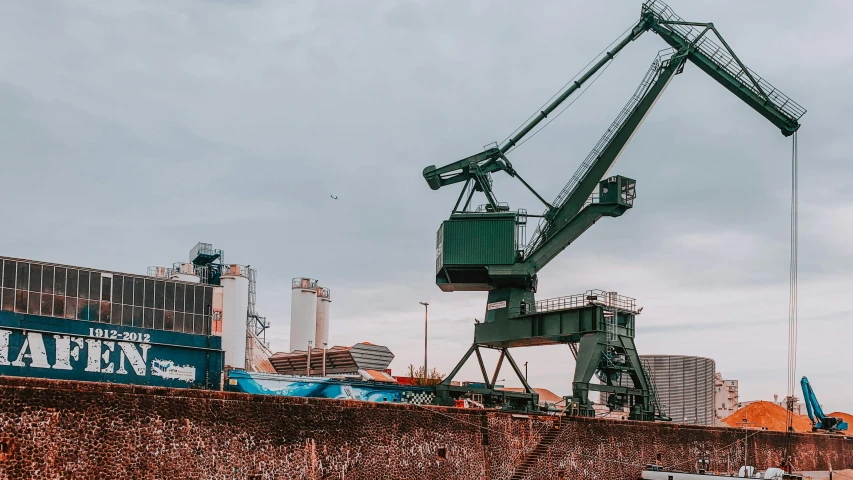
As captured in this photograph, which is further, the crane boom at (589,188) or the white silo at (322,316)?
the white silo at (322,316)

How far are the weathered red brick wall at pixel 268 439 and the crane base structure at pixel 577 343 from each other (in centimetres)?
205

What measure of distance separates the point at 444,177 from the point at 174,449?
25.1 m

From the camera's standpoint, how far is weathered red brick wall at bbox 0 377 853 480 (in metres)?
21.0

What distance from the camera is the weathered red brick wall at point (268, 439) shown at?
21031 millimetres

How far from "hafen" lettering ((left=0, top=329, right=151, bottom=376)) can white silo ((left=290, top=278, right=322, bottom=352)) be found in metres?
41.5

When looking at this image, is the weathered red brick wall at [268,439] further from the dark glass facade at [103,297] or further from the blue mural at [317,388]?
the dark glass facade at [103,297]

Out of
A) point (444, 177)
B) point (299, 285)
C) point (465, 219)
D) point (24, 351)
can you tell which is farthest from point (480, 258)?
point (299, 285)

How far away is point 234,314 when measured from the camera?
68.8 m

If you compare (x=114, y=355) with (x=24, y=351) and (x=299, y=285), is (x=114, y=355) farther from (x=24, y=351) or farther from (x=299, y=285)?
(x=299, y=285)

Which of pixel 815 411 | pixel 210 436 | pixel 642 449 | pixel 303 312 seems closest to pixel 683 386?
pixel 815 411

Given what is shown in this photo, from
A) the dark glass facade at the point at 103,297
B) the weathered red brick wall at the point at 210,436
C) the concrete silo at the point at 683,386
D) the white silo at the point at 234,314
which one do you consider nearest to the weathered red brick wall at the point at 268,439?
the weathered red brick wall at the point at 210,436

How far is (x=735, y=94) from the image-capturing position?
44656 millimetres

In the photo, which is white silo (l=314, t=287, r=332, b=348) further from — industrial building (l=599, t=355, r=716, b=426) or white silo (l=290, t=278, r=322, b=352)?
industrial building (l=599, t=355, r=716, b=426)

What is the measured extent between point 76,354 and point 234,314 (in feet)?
107
